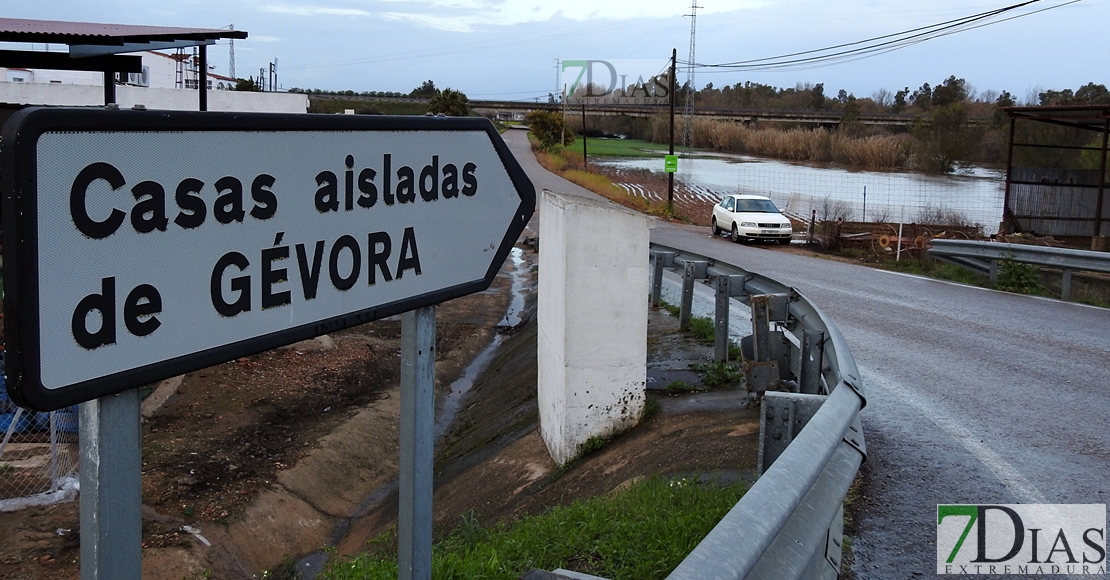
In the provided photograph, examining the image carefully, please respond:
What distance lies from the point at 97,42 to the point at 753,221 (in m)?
19.9

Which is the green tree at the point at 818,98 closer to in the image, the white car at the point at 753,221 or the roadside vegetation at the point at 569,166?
the roadside vegetation at the point at 569,166

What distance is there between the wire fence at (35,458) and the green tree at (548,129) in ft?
218

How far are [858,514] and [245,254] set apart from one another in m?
3.84

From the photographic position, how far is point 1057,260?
44.8ft

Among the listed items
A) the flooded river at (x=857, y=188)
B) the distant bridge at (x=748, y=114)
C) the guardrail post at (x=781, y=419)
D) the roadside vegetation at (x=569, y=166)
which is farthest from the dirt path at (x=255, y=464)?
the distant bridge at (x=748, y=114)

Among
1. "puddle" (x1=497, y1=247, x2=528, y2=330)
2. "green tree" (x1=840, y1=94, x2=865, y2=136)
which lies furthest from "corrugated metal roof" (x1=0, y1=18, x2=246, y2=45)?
"green tree" (x1=840, y1=94, x2=865, y2=136)

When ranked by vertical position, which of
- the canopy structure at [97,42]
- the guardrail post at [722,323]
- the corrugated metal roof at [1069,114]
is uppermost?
the corrugated metal roof at [1069,114]

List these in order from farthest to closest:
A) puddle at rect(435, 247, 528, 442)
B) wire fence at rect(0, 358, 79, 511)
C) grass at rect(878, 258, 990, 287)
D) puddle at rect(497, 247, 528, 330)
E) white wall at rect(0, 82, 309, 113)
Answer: white wall at rect(0, 82, 309, 113) → puddle at rect(497, 247, 528, 330) → grass at rect(878, 258, 990, 287) → puddle at rect(435, 247, 528, 442) → wire fence at rect(0, 358, 79, 511)

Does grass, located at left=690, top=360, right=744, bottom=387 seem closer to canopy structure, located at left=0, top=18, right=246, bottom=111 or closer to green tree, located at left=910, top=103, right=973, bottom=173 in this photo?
canopy structure, located at left=0, top=18, right=246, bottom=111

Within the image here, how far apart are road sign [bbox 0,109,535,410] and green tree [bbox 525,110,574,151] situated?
73.0m

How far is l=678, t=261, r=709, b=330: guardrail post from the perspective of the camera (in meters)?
9.29

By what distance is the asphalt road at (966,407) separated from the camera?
16.1 ft

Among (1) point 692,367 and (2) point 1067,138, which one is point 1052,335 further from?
(2) point 1067,138

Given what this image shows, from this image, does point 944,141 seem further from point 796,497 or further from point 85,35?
point 796,497
